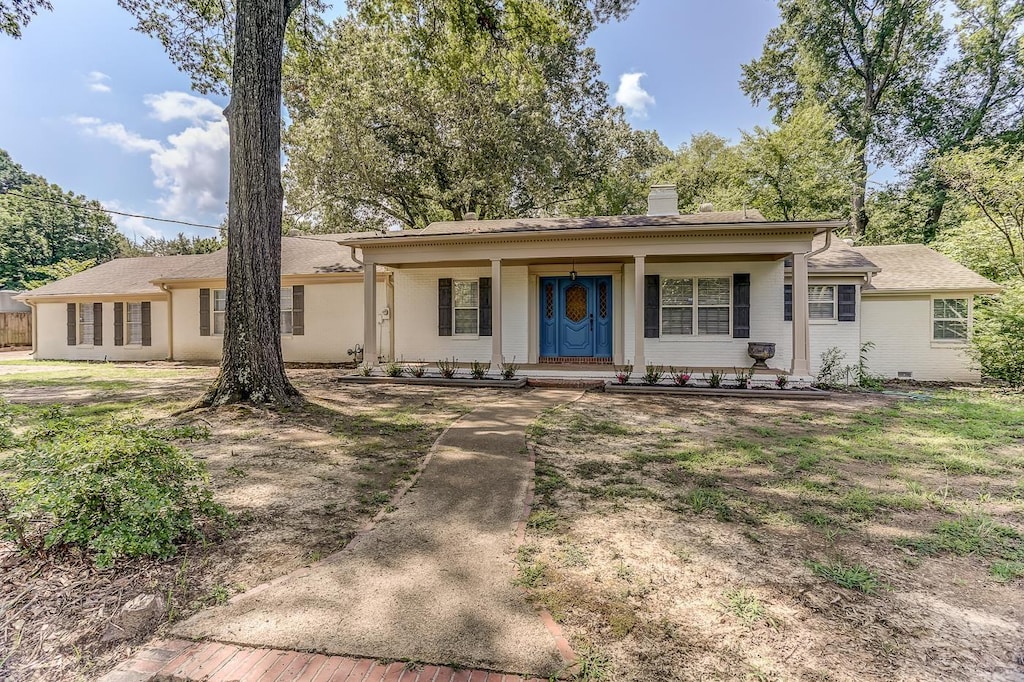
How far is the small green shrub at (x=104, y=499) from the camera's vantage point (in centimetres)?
258

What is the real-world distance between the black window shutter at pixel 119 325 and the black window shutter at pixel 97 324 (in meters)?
0.75

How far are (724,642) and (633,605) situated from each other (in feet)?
1.47

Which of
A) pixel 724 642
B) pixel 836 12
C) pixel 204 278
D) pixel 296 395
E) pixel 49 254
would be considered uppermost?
pixel 836 12

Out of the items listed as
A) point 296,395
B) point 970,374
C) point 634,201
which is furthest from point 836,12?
point 296,395

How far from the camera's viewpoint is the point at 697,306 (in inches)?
427

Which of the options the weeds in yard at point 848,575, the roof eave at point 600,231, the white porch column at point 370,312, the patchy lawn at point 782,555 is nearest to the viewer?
the patchy lawn at point 782,555

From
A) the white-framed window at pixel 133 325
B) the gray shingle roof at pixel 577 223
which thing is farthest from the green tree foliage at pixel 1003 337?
the white-framed window at pixel 133 325

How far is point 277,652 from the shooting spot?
2.01 m

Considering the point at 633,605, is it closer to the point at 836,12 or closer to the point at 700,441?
the point at 700,441

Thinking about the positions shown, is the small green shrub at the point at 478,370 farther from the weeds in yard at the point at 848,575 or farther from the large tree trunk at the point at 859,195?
the large tree trunk at the point at 859,195

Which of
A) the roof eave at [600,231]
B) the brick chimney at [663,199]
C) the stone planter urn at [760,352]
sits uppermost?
the brick chimney at [663,199]

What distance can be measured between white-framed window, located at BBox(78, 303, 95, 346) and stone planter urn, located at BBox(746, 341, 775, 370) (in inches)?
849

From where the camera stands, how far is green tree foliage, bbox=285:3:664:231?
583 inches

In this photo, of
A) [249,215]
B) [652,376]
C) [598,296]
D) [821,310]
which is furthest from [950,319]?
[249,215]
